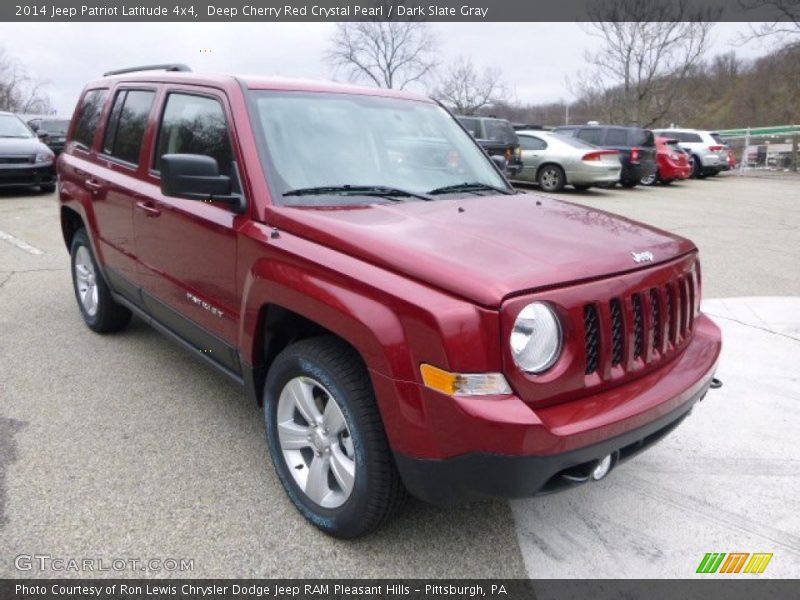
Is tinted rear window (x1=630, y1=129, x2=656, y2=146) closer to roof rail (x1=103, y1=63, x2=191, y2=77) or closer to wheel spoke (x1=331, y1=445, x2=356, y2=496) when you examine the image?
roof rail (x1=103, y1=63, x2=191, y2=77)

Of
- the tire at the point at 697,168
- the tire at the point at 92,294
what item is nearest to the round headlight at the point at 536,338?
the tire at the point at 92,294

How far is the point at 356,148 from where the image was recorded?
3148 mm

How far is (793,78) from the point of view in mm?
31047

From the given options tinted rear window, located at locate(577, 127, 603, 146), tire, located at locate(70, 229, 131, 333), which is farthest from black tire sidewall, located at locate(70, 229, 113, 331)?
tinted rear window, located at locate(577, 127, 603, 146)

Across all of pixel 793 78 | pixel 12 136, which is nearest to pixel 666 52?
pixel 793 78

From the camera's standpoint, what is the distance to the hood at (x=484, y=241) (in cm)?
211

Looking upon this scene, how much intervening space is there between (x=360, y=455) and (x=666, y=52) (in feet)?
127

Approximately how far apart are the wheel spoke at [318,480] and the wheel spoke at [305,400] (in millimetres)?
161

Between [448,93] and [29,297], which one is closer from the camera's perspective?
[29,297]

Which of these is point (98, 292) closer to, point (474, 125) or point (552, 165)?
point (474, 125)

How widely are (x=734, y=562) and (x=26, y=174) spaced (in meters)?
13.4

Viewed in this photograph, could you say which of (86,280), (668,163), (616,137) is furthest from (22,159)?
(668,163)

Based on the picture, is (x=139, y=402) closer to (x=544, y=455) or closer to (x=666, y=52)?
(x=544, y=455)

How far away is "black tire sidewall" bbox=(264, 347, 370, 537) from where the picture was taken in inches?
91.4
